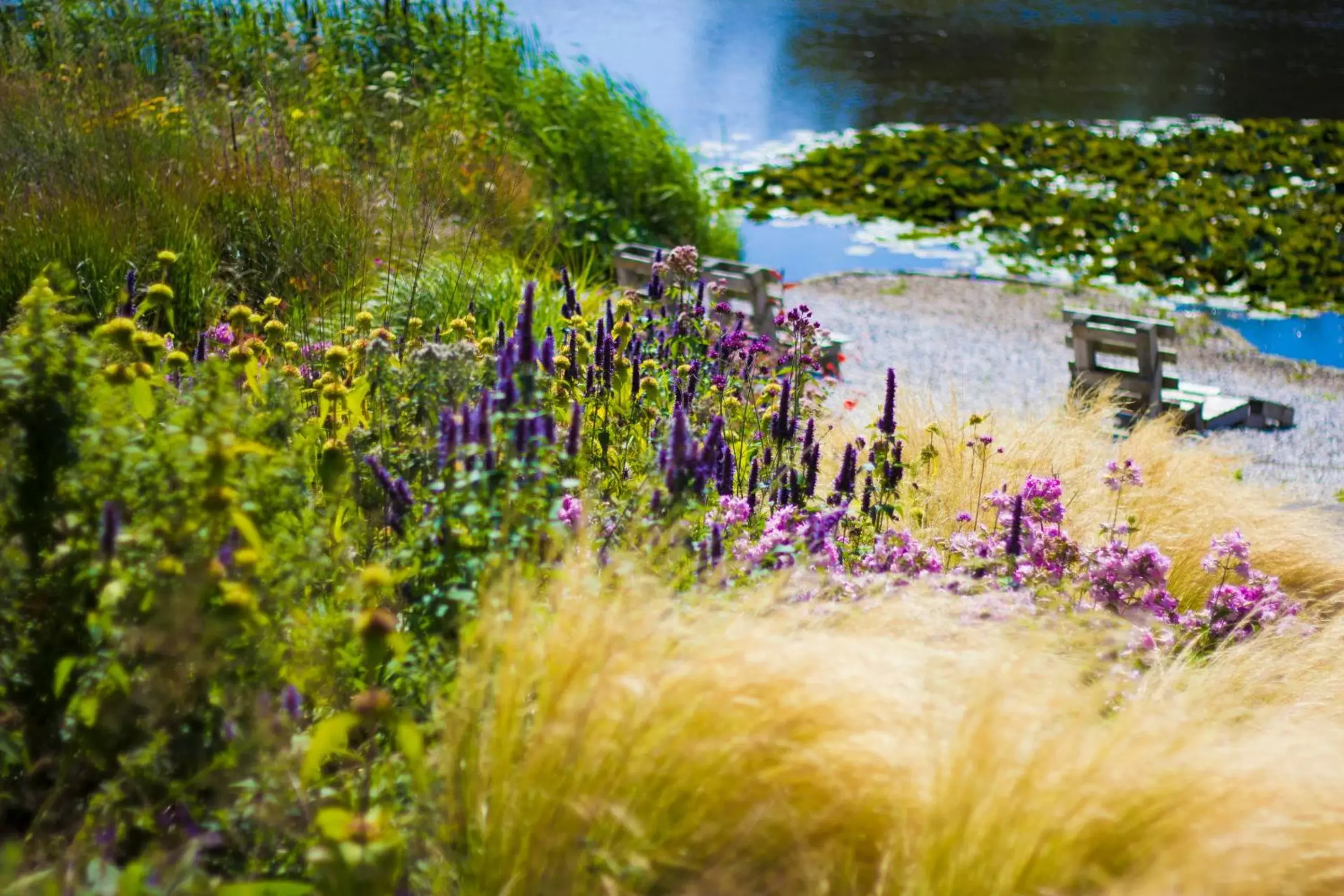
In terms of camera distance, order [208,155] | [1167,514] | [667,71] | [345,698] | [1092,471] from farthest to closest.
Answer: [667,71] → [208,155] → [1092,471] → [1167,514] → [345,698]

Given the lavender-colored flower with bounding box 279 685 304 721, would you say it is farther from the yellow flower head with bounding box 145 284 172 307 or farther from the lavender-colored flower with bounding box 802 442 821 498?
the lavender-colored flower with bounding box 802 442 821 498

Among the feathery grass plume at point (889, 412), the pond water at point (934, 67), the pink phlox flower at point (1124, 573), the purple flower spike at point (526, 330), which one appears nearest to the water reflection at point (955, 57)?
the pond water at point (934, 67)

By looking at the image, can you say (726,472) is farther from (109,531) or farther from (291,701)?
(109,531)

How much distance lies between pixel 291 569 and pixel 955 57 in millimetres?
21479

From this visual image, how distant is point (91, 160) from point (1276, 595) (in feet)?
17.4

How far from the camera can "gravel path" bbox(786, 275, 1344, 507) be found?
22.8 feet

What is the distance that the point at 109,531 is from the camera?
5.72 feet

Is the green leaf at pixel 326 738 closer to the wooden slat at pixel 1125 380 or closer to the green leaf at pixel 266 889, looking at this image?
the green leaf at pixel 266 889

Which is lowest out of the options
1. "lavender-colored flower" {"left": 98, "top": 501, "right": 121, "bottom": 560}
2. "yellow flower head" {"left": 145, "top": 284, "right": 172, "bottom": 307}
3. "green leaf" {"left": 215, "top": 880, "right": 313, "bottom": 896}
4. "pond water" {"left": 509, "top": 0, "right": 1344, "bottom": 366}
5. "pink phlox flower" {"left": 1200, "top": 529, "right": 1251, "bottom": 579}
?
"green leaf" {"left": 215, "top": 880, "right": 313, "bottom": 896}

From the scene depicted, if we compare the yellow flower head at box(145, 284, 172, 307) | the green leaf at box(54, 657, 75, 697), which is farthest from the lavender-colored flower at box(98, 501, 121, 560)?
the yellow flower head at box(145, 284, 172, 307)

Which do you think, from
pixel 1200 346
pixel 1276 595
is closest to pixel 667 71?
pixel 1200 346

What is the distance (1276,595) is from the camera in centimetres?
355

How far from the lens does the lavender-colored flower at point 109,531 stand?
1.72 metres

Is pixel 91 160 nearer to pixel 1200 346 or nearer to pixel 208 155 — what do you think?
pixel 208 155
